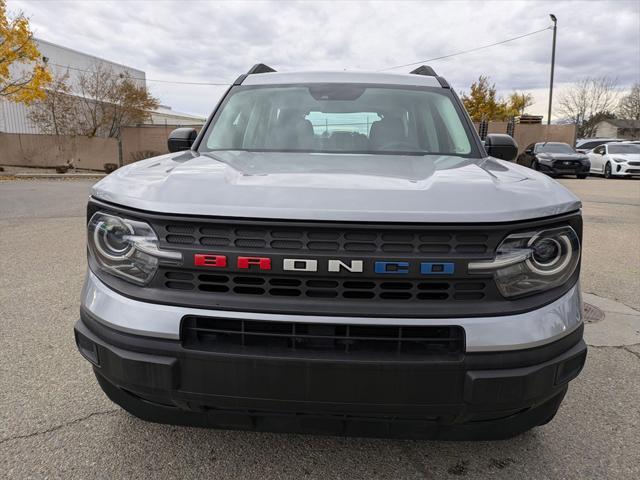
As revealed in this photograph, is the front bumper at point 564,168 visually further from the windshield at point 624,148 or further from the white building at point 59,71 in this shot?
the white building at point 59,71

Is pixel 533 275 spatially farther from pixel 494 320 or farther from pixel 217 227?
pixel 217 227

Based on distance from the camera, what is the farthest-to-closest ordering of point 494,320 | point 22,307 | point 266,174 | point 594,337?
point 22,307 → point 594,337 → point 266,174 → point 494,320

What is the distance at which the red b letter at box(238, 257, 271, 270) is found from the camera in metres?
1.63

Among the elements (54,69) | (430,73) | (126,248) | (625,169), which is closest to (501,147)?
(430,73)

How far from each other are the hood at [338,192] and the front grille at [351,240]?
0.05 m

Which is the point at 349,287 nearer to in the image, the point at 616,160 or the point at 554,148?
the point at 554,148

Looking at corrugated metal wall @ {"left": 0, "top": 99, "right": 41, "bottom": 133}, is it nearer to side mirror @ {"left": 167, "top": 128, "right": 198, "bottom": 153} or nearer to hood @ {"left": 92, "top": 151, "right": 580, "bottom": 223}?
side mirror @ {"left": 167, "top": 128, "right": 198, "bottom": 153}

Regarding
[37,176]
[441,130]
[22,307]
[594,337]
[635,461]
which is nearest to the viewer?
[635,461]

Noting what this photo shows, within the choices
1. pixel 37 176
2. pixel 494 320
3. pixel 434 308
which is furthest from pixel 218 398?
pixel 37 176

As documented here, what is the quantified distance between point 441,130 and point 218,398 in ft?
7.04

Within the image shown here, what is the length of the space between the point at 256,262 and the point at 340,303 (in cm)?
31

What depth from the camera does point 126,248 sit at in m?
1.79

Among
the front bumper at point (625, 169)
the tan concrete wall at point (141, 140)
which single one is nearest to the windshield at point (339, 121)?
the front bumper at point (625, 169)

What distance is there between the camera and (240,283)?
1.67 m
